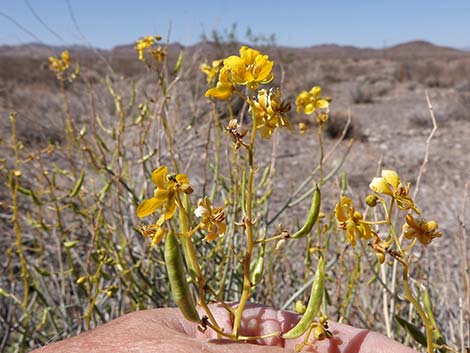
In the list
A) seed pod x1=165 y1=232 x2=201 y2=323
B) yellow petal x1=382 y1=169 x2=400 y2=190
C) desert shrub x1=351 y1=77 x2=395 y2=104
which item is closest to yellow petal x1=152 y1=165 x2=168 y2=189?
seed pod x1=165 y1=232 x2=201 y2=323

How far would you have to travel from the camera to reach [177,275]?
2.03ft

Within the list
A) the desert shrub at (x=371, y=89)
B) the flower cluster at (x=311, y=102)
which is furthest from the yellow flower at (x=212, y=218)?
the desert shrub at (x=371, y=89)

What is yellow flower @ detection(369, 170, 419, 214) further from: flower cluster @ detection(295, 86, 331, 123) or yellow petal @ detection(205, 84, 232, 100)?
flower cluster @ detection(295, 86, 331, 123)

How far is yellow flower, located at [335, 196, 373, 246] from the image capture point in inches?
28.2

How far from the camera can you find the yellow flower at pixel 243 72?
763 millimetres

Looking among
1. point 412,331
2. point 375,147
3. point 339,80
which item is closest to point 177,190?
point 412,331

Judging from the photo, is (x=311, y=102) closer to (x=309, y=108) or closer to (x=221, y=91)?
(x=309, y=108)

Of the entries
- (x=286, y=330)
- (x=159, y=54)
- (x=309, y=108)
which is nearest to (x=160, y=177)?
(x=286, y=330)

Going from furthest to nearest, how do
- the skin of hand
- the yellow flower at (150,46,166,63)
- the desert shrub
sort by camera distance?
the desert shrub, the yellow flower at (150,46,166,63), the skin of hand

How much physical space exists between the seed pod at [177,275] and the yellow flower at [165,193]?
0.08 metres

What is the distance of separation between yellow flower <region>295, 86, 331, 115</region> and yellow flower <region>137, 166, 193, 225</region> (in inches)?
31.7

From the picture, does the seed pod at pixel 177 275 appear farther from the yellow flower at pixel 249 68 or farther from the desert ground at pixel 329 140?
the desert ground at pixel 329 140

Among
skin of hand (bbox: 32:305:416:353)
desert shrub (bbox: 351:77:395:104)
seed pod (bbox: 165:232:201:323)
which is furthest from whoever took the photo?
desert shrub (bbox: 351:77:395:104)

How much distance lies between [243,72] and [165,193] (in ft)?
0.79
